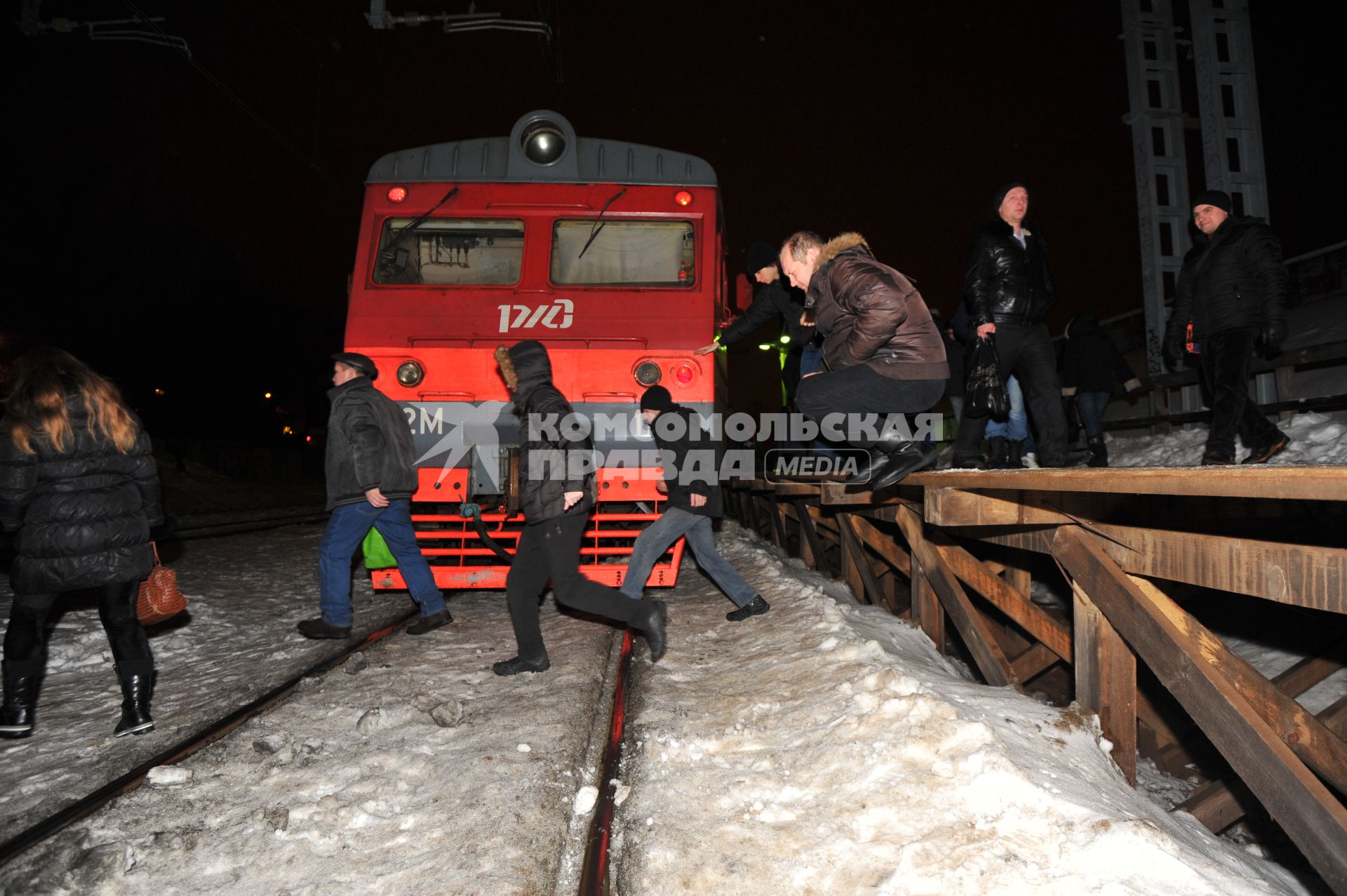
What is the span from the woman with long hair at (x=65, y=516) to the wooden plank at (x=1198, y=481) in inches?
142

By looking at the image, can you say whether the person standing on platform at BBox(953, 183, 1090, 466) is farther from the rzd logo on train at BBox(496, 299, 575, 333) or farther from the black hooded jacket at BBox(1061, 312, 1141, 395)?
the black hooded jacket at BBox(1061, 312, 1141, 395)

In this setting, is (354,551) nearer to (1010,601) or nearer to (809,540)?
(1010,601)

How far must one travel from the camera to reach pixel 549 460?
3.77 metres

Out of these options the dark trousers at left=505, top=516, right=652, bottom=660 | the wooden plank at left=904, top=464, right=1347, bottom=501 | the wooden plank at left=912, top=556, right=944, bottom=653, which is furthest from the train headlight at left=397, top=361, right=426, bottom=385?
the wooden plank at left=904, top=464, right=1347, bottom=501

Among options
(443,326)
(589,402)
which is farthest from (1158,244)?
(443,326)

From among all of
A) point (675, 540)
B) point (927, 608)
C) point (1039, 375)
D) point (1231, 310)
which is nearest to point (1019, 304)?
point (1039, 375)

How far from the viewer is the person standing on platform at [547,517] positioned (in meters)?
3.79

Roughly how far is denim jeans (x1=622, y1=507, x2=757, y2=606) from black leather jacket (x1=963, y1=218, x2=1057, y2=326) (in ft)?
6.75

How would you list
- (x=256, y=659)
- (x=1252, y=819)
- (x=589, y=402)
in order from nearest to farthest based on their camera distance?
(x=1252, y=819)
(x=256, y=659)
(x=589, y=402)

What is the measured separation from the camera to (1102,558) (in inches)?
113

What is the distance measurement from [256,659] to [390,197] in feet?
11.2

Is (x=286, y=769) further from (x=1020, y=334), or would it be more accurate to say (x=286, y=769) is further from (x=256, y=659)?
(x=1020, y=334)

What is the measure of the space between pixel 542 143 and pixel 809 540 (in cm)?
404

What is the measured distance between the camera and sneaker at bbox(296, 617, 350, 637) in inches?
182
